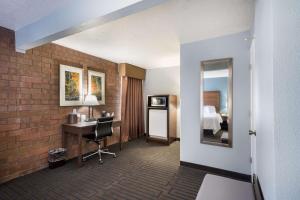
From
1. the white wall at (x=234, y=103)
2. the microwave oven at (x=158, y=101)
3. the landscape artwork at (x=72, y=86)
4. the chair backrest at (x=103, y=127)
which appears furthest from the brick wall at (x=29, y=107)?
the white wall at (x=234, y=103)

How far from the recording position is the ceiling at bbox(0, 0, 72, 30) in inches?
71.2

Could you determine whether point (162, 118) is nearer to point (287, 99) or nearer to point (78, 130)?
point (78, 130)

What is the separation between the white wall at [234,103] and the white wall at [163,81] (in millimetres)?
2030

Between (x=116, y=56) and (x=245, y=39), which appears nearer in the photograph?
(x=245, y=39)

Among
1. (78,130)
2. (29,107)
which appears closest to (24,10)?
(29,107)

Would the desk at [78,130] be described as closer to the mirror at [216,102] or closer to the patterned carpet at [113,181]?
the patterned carpet at [113,181]

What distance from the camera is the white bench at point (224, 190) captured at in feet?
4.40

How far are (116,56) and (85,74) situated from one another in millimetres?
928

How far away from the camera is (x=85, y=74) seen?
3.77 meters

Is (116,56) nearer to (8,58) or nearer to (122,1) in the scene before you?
(8,58)

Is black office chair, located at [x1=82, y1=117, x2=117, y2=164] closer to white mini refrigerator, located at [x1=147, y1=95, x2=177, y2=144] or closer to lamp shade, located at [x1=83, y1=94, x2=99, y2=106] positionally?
lamp shade, located at [x1=83, y1=94, x2=99, y2=106]

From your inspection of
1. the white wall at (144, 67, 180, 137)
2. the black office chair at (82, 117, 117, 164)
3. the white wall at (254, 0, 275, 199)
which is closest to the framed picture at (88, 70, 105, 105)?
the black office chair at (82, 117, 117, 164)

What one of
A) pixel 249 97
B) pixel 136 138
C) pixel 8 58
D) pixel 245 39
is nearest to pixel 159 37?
pixel 245 39

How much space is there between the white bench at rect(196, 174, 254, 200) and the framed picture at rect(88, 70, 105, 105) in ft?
10.8
